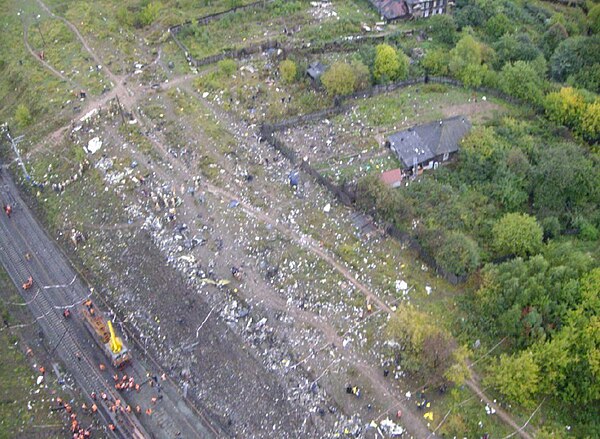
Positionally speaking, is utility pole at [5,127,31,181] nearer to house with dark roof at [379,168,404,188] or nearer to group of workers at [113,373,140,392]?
group of workers at [113,373,140,392]

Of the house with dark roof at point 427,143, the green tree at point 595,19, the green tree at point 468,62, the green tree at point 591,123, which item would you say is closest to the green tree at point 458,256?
the house with dark roof at point 427,143

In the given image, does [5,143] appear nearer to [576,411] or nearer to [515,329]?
[515,329]

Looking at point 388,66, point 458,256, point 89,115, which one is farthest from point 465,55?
point 89,115

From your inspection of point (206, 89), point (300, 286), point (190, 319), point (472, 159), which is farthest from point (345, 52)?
point (190, 319)

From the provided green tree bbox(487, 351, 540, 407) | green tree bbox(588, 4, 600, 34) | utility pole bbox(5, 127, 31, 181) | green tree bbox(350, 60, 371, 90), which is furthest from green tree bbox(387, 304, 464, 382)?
green tree bbox(588, 4, 600, 34)

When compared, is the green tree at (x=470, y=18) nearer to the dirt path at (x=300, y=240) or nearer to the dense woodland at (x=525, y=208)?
the dense woodland at (x=525, y=208)
